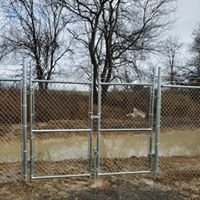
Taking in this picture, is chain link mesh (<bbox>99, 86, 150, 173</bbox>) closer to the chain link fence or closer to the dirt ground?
the chain link fence

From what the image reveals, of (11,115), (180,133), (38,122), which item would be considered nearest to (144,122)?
(180,133)

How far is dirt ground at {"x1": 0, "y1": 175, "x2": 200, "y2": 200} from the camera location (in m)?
4.65

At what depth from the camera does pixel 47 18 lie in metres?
21.9

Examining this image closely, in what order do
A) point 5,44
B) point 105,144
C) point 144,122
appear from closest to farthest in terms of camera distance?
point 105,144, point 144,122, point 5,44

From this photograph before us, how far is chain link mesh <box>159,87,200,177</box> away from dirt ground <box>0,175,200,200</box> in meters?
0.63

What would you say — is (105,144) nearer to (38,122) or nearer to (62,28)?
(38,122)

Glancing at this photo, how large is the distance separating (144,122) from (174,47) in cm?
2158

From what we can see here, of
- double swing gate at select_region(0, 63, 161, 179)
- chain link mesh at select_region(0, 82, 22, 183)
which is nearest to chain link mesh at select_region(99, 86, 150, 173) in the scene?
double swing gate at select_region(0, 63, 161, 179)

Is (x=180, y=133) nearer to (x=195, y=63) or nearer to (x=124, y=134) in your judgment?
(x=124, y=134)

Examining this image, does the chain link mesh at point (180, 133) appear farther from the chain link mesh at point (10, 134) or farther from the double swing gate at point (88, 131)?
the chain link mesh at point (10, 134)

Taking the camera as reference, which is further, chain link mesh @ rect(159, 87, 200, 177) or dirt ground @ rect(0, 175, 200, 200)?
chain link mesh @ rect(159, 87, 200, 177)

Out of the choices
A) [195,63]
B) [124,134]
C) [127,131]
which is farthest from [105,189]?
[195,63]

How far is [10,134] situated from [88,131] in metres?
8.06

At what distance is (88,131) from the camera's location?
17.3ft
